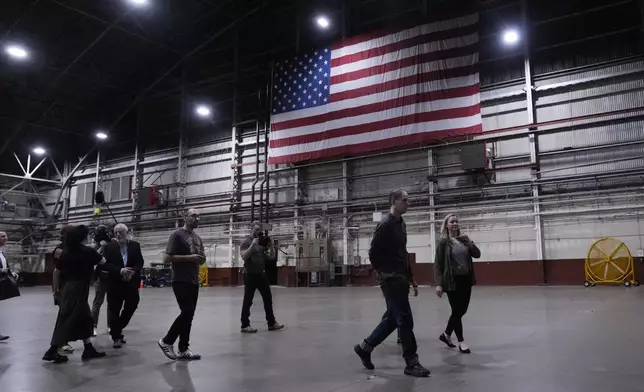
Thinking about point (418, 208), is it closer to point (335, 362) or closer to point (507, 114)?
point (507, 114)

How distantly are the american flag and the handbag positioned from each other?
16.8 m

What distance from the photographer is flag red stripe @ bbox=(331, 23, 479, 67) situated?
21.1m

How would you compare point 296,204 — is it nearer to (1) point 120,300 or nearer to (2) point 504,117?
(2) point 504,117

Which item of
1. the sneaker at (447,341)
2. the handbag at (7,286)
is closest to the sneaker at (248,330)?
the sneaker at (447,341)

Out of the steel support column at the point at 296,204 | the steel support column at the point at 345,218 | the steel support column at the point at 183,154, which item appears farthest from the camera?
the steel support column at the point at 183,154

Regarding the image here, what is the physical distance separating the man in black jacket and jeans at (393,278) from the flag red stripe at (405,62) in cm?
1801

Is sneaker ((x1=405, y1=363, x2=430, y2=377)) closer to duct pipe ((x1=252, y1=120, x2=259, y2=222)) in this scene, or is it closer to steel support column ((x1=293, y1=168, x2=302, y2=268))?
steel support column ((x1=293, y1=168, x2=302, y2=268))

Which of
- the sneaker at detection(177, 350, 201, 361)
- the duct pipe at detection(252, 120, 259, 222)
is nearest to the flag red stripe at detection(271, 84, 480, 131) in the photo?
the duct pipe at detection(252, 120, 259, 222)

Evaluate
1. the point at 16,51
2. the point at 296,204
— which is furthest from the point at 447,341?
the point at 16,51

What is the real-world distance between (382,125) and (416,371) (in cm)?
1854

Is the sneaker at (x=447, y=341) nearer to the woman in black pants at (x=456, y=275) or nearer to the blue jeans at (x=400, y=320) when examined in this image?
the woman in black pants at (x=456, y=275)

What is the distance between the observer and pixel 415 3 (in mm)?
24484

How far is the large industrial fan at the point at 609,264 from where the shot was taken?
1800 cm

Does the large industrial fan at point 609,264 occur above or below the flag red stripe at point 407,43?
below
